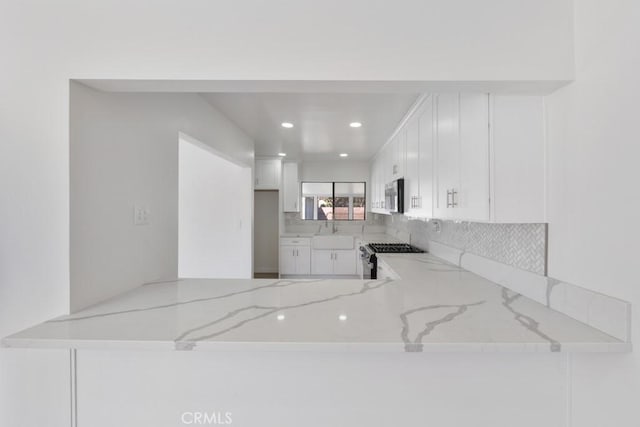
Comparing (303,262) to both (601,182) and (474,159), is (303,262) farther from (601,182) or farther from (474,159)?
(601,182)

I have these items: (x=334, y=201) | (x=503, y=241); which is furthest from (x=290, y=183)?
(x=503, y=241)

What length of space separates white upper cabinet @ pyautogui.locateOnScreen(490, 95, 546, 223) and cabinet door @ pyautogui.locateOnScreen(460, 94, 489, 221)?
0.05 meters

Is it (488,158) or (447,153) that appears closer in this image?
(488,158)

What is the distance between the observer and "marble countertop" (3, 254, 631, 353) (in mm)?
990

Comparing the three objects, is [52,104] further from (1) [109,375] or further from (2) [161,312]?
(1) [109,375]

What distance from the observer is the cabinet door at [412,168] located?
2471 mm

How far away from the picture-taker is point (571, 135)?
1175 mm

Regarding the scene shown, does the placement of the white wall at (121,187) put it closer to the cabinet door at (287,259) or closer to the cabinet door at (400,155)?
the cabinet door at (400,155)

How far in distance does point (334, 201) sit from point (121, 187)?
4467 millimetres

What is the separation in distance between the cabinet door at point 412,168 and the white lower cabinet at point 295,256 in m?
2.82

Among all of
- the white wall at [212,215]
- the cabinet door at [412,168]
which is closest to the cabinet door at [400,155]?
the cabinet door at [412,168]

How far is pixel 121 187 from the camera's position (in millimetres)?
1527

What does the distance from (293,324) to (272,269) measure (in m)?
5.18

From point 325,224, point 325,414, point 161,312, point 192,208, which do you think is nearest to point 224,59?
point 161,312
